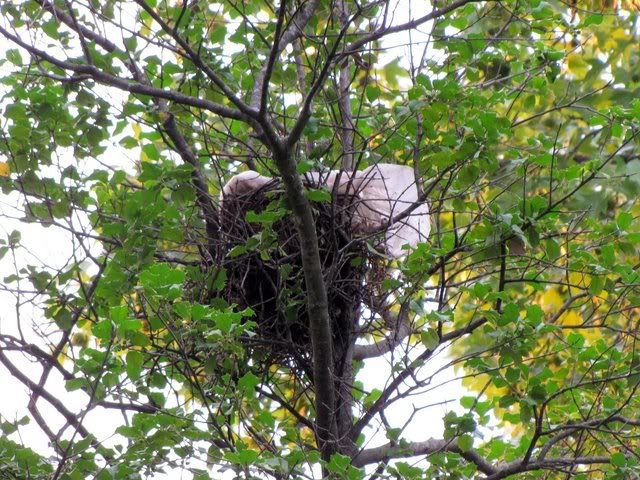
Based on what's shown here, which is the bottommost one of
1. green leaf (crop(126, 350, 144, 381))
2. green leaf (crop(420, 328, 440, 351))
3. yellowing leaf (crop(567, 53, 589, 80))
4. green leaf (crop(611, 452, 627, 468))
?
green leaf (crop(126, 350, 144, 381))

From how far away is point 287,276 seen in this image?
379cm

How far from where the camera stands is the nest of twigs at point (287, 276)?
3.89 metres

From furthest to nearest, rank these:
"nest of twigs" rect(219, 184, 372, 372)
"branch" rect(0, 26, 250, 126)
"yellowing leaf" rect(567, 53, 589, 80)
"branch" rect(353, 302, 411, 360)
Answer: "yellowing leaf" rect(567, 53, 589, 80) < "nest of twigs" rect(219, 184, 372, 372) < "branch" rect(353, 302, 411, 360) < "branch" rect(0, 26, 250, 126)

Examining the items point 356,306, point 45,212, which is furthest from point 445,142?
point 45,212

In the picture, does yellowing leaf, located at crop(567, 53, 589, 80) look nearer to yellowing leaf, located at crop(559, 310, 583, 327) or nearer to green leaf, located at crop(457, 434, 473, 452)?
yellowing leaf, located at crop(559, 310, 583, 327)

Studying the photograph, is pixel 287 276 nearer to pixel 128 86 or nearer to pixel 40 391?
pixel 128 86

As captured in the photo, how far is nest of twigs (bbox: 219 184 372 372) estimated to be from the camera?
389cm

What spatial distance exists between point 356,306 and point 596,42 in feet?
12.9

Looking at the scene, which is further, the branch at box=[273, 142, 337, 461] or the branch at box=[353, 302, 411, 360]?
the branch at box=[353, 302, 411, 360]

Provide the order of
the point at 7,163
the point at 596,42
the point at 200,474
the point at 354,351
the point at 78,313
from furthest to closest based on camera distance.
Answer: the point at 596,42
the point at 354,351
the point at 7,163
the point at 78,313
the point at 200,474

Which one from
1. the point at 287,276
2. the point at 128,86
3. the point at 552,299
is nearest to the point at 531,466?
the point at 287,276

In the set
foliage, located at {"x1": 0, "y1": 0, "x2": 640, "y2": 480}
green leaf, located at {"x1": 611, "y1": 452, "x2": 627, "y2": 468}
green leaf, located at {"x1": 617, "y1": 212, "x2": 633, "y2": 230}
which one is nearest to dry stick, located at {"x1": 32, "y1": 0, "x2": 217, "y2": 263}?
foliage, located at {"x1": 0, "y1": 0, "x2": 640, "y2": 480}

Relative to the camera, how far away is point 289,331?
396 cm

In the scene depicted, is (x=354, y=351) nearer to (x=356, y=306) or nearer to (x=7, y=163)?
(x=356, y=306)
